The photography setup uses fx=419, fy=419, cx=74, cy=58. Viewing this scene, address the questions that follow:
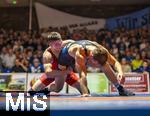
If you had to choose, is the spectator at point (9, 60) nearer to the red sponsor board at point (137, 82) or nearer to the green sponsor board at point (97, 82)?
the green sponsor board at point (97, 82)

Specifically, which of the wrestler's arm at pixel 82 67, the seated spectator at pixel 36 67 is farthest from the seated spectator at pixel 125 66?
the wrestler's arm at pixel 82 67

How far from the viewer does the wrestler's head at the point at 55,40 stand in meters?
5.45

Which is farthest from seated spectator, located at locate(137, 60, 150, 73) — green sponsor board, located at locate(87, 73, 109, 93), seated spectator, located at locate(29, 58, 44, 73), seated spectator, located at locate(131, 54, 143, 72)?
seated spectator, located at locate(29, 58, 44, 73)

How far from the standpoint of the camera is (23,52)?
1088cm

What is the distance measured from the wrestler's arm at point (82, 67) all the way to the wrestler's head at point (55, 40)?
32 centimetres

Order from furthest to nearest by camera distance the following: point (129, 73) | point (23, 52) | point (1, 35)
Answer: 1. point (1, 35)
2. point (23, 52)
3. point (129, 73)

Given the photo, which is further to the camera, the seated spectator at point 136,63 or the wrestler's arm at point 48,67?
the seated spectator at point 136,63

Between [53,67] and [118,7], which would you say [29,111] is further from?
[118,7]

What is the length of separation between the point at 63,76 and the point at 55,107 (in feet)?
12.1

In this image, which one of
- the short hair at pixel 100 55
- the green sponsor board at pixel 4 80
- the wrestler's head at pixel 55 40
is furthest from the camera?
the green sponsor board at pixel 4 80

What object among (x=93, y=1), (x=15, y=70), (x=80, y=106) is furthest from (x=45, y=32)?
(x=80, y=106)

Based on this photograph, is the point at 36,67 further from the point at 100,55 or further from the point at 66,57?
the point at 100,55

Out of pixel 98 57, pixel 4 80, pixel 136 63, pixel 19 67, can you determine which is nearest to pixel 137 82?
pixel 136 63

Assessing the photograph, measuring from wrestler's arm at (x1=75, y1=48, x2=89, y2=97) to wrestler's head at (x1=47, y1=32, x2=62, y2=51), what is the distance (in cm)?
32
